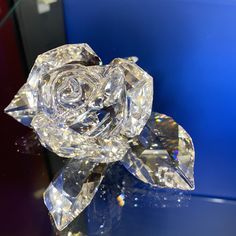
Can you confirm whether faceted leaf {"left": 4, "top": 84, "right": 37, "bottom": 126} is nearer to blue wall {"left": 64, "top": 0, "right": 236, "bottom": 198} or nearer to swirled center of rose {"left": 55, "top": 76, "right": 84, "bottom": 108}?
swirled center of rose {"left": 55, "top": 76, "right": 84, "bottom": 108}

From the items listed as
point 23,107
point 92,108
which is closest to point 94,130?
point 92,108

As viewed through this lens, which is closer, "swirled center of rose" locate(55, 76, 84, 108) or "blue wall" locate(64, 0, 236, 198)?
"swirled center of rose" locate(55, 76, 84, 108)

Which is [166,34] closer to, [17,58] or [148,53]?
[148,53]

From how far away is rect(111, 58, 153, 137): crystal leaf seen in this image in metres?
0.40

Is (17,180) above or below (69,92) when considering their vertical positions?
below

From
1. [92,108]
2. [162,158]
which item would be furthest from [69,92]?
[162,158]

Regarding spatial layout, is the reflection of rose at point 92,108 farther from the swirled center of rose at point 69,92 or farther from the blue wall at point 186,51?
the blue wall at point 186,51

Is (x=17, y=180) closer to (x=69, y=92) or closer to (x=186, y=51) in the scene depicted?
(x=69, y=92)

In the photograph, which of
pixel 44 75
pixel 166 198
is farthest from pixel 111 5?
pixel 166 198

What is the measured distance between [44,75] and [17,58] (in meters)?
0.20

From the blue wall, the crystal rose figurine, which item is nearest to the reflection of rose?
the crystal rose figurine

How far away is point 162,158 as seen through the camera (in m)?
0.44

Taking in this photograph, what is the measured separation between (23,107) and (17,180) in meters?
0.09

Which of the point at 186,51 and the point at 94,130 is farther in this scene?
the point at 186,51
